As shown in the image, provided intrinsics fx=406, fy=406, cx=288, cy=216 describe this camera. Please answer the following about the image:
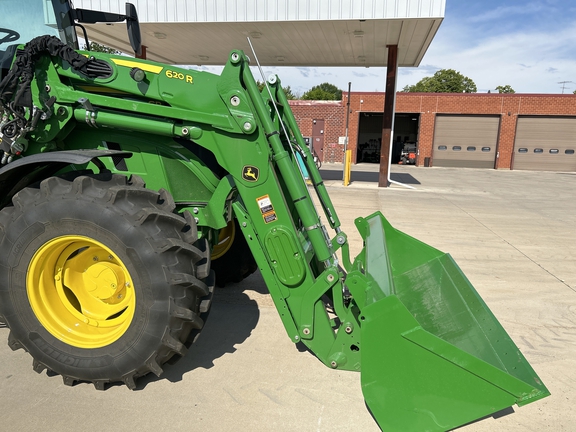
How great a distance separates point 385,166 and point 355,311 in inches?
472

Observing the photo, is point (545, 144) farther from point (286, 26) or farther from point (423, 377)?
point (423, 377)

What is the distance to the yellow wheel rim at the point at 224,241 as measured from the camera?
13.4 ft

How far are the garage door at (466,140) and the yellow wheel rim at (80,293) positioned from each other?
86.7ft

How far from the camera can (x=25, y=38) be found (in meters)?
3.09

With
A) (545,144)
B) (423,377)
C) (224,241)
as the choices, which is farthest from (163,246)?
(545,144)

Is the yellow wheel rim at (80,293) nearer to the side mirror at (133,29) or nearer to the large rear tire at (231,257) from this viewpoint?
the large rear tire at (231,257)

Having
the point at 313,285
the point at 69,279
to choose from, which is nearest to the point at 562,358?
the point at 313,285

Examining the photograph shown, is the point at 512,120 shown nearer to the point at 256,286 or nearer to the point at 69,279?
the point at 256,286

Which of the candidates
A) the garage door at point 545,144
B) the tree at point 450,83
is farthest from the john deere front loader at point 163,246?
the tree at point 450,83

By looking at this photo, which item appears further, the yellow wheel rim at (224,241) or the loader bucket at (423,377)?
the yellow wheel rim at (224,241)

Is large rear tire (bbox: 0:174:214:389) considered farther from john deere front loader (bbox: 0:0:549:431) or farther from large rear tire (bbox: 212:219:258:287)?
large rear tire (bbox: 212:219:258:287)

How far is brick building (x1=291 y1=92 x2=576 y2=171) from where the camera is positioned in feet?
81.3

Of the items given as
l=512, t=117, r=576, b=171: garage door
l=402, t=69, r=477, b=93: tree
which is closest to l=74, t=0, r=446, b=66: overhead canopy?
l=512, t=117, r=576, b=171: garage door

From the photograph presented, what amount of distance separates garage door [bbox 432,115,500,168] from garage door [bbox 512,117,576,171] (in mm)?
1466
